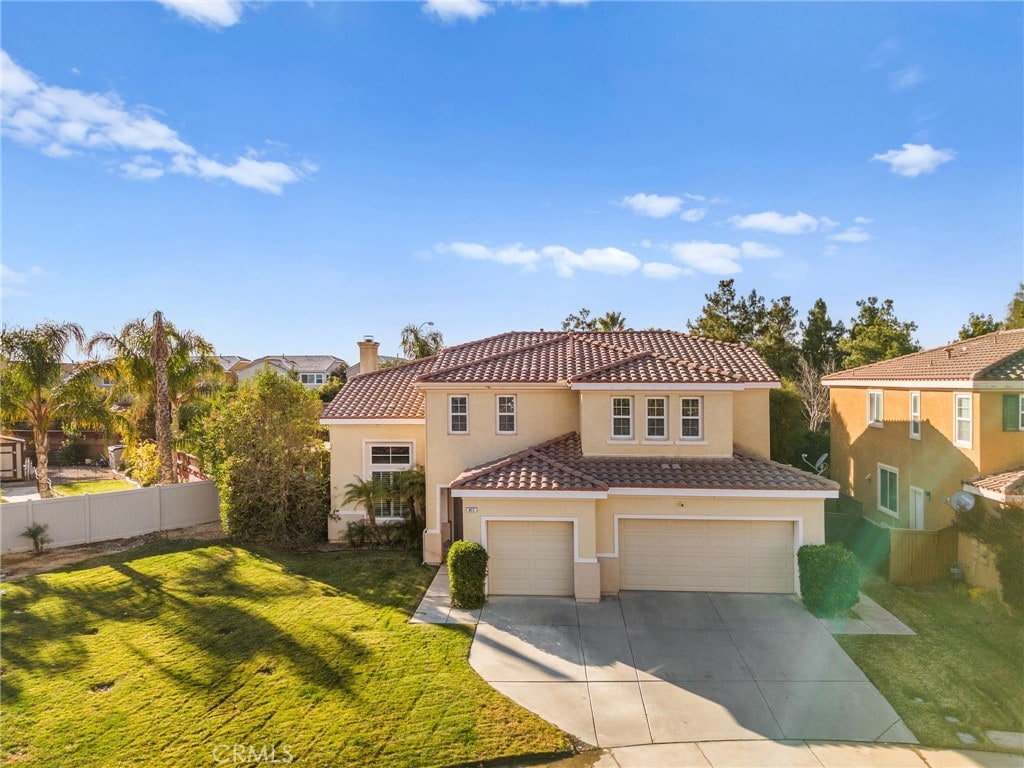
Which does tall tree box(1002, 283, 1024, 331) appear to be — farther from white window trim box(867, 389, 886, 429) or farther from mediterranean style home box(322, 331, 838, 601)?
mediterranean style home box(322, 331, 838, 601)

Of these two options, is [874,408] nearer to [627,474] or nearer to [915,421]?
[915,421]

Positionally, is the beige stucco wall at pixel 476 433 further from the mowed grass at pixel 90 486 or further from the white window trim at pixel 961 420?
the mowed grass at pixel 90 486

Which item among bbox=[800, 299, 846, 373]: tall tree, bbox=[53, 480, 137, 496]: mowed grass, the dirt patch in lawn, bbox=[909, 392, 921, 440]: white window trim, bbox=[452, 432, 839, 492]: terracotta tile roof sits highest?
bbox=[800, 299, 846, 373]: tall tree

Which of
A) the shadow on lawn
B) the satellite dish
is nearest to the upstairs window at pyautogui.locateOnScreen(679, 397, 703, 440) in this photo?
the satellite dish

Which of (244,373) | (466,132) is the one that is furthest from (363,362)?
(244,373)

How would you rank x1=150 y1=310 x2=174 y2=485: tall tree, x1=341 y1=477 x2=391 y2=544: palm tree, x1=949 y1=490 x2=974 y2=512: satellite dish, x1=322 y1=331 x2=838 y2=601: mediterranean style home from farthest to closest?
1. x1=150 y1=310 x2=174 y2=485: tall tree
2. x1=341 y1=477 x2=391 y2=544: palm tree
3. x1=949 y1=490 x2=974 y2=512: satellite dish
4. x1=322 y1=331 x2=838 y2=601: mediterranean style home

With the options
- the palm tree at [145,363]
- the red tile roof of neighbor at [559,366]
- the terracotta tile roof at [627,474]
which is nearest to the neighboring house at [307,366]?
the palm tree at [145,363]
